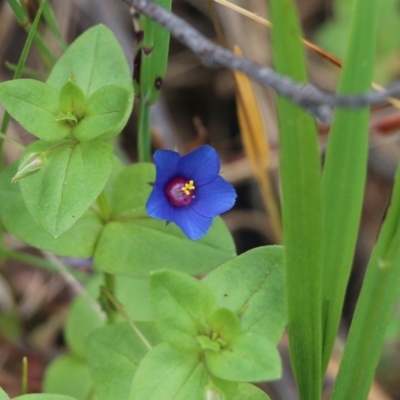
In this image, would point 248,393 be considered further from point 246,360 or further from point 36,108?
point 36,108

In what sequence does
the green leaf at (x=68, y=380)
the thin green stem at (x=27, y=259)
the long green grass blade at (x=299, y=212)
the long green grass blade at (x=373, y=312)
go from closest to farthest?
the long green grass blade at (x=299, y=212)
the long green grass blade at (x=373, y=312)
the thin green stem at (x=27, y=259)
the green leaf at (x=68, y=380)

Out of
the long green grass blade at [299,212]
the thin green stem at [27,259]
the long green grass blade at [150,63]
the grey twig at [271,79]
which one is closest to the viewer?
the grey twig at [271,79]

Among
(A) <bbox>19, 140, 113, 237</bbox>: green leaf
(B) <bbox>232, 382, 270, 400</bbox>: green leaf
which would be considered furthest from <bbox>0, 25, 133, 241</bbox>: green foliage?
(B) <bbox>232, 382, 270, 400</bbox>: green leaf

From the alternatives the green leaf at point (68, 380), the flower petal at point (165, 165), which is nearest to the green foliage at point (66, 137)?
the flower petal at point (165, 165)

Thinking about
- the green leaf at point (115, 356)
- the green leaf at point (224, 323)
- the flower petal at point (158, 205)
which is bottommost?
the green leaf at point (115, 356)

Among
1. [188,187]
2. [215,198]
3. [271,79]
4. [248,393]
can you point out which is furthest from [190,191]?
[271,79]

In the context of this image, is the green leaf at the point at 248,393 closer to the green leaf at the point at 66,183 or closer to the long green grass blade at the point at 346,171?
the long green grass blade at the point at 346,171

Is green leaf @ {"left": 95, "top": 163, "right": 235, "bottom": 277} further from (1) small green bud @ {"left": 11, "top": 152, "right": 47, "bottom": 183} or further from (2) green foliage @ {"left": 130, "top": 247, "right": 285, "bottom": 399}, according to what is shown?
(1) small green bud @ {"left": 11, "top": 152, "right": 47, "bottom": 183}

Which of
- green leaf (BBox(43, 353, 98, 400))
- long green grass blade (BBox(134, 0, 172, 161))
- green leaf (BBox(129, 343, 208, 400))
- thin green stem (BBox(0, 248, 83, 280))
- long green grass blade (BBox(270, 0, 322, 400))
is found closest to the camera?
long green grass blade (BBox(270, 0, 322, 400))

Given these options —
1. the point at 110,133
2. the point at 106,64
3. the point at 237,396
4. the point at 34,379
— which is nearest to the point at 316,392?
the point at 237,396

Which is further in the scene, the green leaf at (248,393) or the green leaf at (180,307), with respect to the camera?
the green leaf at (248,393)
